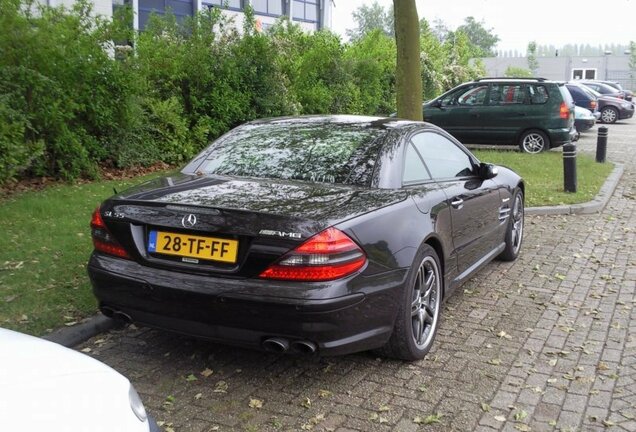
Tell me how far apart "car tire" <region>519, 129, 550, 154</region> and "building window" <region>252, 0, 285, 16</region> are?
25045 mm

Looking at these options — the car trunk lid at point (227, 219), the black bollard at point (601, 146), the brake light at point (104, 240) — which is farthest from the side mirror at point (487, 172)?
the black bollard at point (601, 146)

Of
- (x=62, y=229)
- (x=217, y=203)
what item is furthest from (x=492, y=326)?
(x=62, y=229)

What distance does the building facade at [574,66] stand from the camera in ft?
258

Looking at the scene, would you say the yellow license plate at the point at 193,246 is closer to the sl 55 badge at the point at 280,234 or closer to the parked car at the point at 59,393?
the sl 55 badge at the point at 280,234

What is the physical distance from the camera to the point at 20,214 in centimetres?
740

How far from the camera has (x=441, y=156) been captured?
17.4ft

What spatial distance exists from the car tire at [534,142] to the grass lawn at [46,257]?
10936mm

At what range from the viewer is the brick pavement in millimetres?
3596

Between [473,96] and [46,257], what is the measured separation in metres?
13.0

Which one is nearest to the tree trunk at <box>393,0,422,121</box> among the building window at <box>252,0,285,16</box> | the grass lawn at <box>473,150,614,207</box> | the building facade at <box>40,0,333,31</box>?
the grass lawn at <box>473,150,614,207</box>

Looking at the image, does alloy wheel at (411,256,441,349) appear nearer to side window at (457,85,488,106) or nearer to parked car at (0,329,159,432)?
parked car at (0,329,159,432)

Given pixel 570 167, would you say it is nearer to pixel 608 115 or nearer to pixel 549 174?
pixel 549 174

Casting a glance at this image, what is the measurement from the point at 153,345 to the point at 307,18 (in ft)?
131

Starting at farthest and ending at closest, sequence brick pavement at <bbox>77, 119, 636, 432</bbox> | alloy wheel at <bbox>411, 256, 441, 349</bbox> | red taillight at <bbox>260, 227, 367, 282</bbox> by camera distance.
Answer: alloy wheel at <bbox>411, 256, 441, 349</bbox>, brick pavement at <bbox>77, 119, 636, 432</bbox>, red taillight at <bbox>260, 227, 367, 282</bbox>
